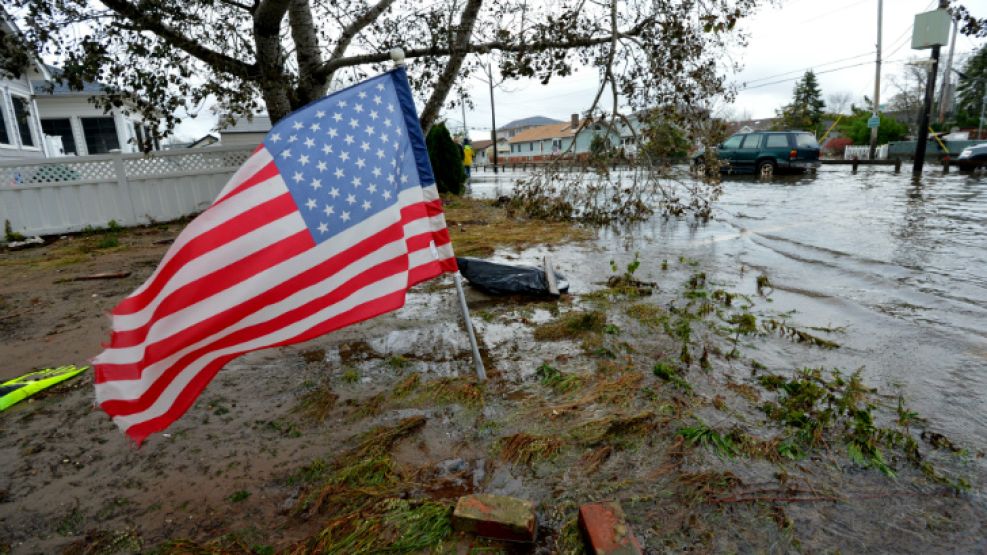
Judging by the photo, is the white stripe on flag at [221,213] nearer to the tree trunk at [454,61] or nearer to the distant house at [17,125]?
the tree trunk at [454,61]

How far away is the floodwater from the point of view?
3.18m

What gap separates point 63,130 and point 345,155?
86.8 ft

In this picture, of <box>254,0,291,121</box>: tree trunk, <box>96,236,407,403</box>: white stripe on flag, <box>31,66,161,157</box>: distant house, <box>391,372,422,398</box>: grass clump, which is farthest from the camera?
<box>31,66,161,157</box>: distant house

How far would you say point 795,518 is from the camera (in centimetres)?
198

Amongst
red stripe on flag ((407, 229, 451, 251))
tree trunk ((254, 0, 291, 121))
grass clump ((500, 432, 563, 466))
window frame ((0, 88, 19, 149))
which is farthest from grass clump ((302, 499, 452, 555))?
window frame ((0, 88, 19, 149))

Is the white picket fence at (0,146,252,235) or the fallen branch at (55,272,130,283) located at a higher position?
the white picket fence at (0,146,252,235)

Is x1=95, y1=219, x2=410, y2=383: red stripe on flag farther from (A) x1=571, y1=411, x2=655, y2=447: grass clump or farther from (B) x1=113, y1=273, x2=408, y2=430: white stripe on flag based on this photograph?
(A) x1=571, y1=411, x2=655, y2=447: grass clump

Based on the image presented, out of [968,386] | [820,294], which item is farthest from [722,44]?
[968,386]

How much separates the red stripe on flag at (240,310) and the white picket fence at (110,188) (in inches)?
421

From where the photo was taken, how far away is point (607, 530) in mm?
1809

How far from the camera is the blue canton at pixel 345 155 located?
2.43 metres

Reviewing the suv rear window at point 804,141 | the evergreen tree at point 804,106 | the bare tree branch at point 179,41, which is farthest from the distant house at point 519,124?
the bare tree branch at point 179,41

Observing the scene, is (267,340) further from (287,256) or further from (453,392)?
(453,392)

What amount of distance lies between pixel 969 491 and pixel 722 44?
7.06m
